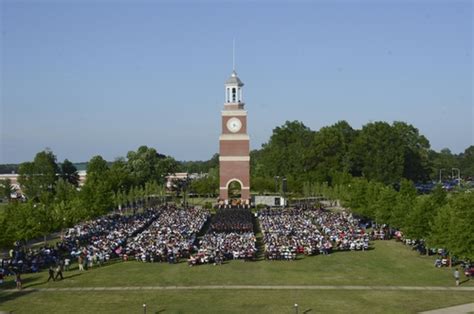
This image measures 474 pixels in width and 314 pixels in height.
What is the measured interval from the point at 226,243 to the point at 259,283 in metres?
11.0

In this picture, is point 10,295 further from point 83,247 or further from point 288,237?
point 288,237

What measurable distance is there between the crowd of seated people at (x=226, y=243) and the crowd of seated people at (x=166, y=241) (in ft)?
4.01

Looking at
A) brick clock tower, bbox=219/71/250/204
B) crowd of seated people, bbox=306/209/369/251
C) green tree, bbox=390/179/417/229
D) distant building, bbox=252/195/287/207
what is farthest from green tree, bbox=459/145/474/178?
green tree, bbox=390/179/417/229

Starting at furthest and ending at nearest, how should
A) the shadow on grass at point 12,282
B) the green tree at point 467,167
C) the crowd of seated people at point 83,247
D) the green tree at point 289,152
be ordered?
the green tree at point 467,167
the green tree at point 289,152
the crowd of seated people at point 83,247
the shadow on grass at point 12,282

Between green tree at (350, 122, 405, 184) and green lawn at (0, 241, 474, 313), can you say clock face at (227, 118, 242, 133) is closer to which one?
green tree at (350, 122, 405, 184)

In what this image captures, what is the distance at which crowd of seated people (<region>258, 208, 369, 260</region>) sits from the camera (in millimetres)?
43625

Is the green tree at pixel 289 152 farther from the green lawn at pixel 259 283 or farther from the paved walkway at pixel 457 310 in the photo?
the paved walkway at pixel 457 310

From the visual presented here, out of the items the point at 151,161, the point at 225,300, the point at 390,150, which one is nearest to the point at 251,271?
the point at 225,300

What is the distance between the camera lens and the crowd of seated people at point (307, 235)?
43.6 m

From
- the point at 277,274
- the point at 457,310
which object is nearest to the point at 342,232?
the point at 277,274

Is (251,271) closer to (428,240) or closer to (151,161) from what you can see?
(428,240)

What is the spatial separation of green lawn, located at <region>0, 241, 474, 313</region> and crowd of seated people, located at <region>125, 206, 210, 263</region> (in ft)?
4.23

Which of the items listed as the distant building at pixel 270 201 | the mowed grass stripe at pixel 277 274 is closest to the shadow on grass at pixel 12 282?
the mowed grass stripe at pixel 277 274

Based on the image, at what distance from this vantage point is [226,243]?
4484 centimetres
